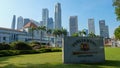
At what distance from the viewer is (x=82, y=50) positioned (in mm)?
14375

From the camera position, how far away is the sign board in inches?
554

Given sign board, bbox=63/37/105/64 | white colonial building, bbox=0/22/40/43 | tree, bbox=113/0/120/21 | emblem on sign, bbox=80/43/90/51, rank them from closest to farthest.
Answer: sign board, bbox=63/37/105/64, emblem on sign, bbox=80/43/90/51, tree, bbox=113/0/120/21, white colonial building, bbox=0/22/40/43

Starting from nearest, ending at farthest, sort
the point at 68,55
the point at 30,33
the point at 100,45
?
the point at 68,55 < the point at 100,45 < the point at 30,33

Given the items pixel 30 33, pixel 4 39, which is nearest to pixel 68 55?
pixel 4 39

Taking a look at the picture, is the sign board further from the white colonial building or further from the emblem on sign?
the white colonial building

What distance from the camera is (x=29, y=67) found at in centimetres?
1134

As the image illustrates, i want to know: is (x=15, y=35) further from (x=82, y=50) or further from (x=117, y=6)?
(x=82, y=50)

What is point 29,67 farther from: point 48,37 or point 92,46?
point 48,37

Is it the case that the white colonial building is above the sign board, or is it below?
above

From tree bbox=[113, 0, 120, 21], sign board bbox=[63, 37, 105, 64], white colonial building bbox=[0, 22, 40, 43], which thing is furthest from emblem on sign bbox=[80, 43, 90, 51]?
white colonial building bbox=[0, 22, 40, 43]

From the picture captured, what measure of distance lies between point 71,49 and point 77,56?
2.27 feet

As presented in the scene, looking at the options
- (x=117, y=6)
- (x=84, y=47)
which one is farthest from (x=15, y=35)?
(x=84, y=47)

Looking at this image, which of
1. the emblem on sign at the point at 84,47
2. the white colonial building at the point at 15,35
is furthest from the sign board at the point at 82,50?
the white colonial building at the point at 15,35

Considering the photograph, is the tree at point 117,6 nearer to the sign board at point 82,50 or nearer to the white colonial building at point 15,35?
the sign board at point 82,50
